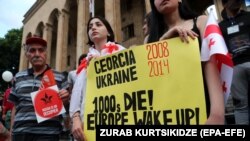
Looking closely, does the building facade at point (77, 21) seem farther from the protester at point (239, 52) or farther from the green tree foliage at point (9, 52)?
the green tree foliage at point (9, 52)

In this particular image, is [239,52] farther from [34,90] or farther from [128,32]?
[128,32]

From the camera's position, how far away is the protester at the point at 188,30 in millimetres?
1782

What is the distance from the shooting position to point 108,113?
7.35 ft

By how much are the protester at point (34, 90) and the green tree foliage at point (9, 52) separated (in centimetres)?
4677

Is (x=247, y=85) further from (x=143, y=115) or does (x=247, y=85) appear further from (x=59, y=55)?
(x=59, y=55)

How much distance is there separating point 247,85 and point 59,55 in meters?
19.1

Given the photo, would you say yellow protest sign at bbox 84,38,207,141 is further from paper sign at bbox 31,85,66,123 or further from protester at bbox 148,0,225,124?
paper sign at bbox 31,85,66,123

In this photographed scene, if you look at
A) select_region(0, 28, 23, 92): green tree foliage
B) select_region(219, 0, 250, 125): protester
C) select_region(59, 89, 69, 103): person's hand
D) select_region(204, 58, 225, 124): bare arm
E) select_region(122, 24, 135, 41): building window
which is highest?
select_region(0, 28, 23, 92): green tree foliage

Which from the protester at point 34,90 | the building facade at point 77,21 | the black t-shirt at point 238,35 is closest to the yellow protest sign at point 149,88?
the protester at point 34,90

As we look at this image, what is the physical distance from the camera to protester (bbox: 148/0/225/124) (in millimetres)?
1782

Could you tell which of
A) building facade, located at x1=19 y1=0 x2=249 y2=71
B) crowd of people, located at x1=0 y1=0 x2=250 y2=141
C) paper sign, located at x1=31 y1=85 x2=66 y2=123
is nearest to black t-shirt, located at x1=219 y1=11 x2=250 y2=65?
crowd of people, located at x1=0 y1=0 x2=250 y2=141

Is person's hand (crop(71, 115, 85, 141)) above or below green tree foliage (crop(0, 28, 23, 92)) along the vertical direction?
below

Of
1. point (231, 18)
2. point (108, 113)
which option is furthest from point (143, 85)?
point (231, 18)

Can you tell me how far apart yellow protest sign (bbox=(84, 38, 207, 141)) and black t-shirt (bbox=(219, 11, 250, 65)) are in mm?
2394
